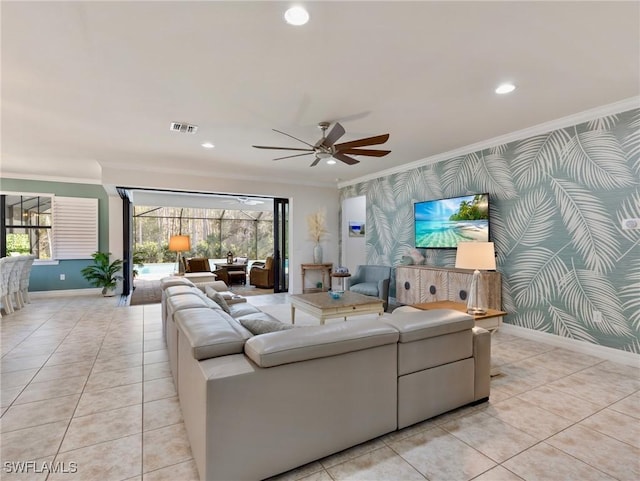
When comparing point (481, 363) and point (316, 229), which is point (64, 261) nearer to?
point (316, 229)

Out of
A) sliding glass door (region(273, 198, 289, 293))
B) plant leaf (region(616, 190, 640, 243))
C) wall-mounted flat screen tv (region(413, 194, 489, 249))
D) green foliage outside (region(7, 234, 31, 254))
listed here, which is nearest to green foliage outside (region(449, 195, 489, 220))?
wall-mounted flat screen tv (region(413, 194, 489, 249))

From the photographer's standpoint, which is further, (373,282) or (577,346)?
(373,282)

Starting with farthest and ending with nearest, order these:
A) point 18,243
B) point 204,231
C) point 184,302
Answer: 1. point 204,231
2. point 18,243
3. point 184,302

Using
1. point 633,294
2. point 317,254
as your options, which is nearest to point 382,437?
point 633,294

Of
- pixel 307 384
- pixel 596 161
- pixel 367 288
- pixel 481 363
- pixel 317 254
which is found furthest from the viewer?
pixel 317 254

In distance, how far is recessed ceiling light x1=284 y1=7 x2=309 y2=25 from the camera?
77.2 inches

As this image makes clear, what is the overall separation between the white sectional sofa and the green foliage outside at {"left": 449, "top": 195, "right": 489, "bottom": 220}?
107 inches

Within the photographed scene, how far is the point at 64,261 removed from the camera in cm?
713

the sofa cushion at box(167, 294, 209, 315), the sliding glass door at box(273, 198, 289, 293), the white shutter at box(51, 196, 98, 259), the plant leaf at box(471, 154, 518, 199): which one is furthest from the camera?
the sliding glass door at box(273, 198, 289, 293)

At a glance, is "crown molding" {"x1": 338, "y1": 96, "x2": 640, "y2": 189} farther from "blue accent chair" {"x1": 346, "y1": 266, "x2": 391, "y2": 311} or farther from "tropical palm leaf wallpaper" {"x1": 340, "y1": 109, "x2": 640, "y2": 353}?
"blue accent chair" {"x1": 346, "y1": 266, "x2": 391, "y2": 311}

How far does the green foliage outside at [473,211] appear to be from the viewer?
14.7ft

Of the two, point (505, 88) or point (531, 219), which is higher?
point (505, 88)

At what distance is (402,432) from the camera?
2.02m

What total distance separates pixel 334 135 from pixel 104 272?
21.1 feet
